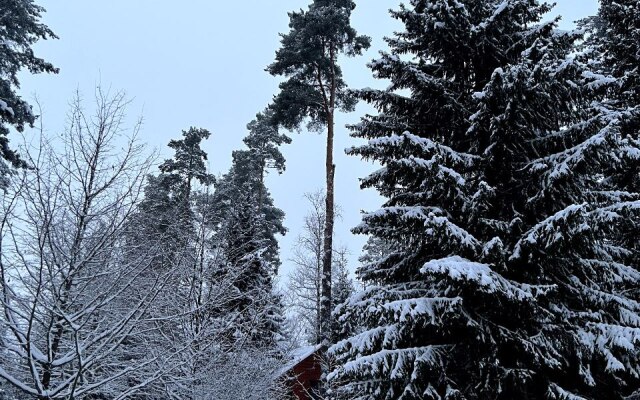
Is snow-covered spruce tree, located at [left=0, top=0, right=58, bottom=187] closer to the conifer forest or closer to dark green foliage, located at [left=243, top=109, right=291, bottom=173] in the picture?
the conifer forest

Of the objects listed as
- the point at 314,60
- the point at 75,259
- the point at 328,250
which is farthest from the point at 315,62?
the point at 75,259

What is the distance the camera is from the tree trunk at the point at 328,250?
13.1 metres

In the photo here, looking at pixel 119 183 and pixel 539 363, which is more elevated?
pixel 119 183

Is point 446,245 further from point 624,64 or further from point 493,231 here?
point 624,64

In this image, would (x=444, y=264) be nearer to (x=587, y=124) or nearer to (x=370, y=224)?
(x=370, y=224)

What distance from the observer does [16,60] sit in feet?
42.7

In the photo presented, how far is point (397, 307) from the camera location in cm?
584

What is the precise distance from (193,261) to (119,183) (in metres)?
4.94

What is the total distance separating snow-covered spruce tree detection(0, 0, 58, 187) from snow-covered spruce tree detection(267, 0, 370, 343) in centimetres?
739

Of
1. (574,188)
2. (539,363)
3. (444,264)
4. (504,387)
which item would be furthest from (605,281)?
(444,264)

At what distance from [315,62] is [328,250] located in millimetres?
7072

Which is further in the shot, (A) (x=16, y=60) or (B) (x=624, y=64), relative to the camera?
(A) (x=16, y=60)

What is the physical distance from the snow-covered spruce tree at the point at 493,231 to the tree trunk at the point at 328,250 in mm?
5342

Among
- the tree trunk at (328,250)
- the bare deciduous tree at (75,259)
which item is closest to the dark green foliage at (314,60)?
the tree trunk at (328,250)
